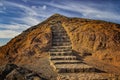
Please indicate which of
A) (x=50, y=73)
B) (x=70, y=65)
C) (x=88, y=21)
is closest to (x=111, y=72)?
(x=70, y=65)

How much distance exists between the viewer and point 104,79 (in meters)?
23.4

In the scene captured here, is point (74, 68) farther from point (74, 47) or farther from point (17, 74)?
point (17, 74)

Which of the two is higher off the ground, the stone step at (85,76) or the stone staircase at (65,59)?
the stone staircase at (65,59)

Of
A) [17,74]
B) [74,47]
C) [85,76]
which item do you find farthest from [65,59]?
[17,74]

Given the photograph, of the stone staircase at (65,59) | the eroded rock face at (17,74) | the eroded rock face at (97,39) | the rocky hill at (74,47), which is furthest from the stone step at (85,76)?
the eroded rock face at (97,39)

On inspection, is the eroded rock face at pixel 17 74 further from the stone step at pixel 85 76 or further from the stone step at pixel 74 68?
the stone step at pixel 74 68

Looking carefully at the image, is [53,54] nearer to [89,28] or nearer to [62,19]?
[89,28]

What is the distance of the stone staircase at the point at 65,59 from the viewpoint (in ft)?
80.8

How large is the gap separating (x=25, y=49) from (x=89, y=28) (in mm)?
7748

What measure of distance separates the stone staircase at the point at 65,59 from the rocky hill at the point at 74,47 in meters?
0.44

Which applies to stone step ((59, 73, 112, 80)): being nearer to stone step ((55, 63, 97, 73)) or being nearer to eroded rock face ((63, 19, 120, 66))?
stone step ((55, 63, 97, 73))

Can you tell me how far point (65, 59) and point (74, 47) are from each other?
3113mm

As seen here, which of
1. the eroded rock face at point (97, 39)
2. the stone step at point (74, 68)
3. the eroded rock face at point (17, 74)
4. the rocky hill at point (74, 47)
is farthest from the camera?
the eroded rock face at point (97, 39)

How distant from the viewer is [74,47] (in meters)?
29.5
